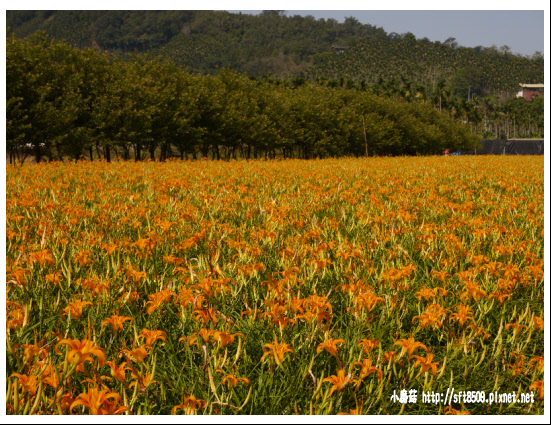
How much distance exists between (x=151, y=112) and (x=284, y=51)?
173 metres

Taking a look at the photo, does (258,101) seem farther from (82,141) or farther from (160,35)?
(160,35)

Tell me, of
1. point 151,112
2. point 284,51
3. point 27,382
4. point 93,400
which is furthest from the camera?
point 284,51

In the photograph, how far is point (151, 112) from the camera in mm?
24516

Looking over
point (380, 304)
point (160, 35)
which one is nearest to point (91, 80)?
point (380, 304)

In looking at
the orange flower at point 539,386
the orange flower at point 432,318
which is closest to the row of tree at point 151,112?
the orange flower at point 432,318

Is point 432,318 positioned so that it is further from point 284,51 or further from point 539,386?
point 284,51

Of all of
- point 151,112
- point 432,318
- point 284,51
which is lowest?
point 432,318

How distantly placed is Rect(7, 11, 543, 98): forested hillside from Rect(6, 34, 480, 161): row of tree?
113 metres

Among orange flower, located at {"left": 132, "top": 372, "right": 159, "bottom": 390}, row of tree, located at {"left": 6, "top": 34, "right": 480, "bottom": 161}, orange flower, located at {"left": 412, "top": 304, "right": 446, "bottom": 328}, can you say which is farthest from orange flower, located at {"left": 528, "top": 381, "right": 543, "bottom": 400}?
row of tree, located at {"left": 6, "top": 34, "right": 480, "bottom": 161}

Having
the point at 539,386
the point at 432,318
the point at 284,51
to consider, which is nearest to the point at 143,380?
the point at 432,318

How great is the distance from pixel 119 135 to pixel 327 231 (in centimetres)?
2168

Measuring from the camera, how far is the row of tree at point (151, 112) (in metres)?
20.2

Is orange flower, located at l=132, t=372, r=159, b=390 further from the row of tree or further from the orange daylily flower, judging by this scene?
the row of tree

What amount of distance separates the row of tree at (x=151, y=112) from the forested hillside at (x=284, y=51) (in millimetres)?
112954
